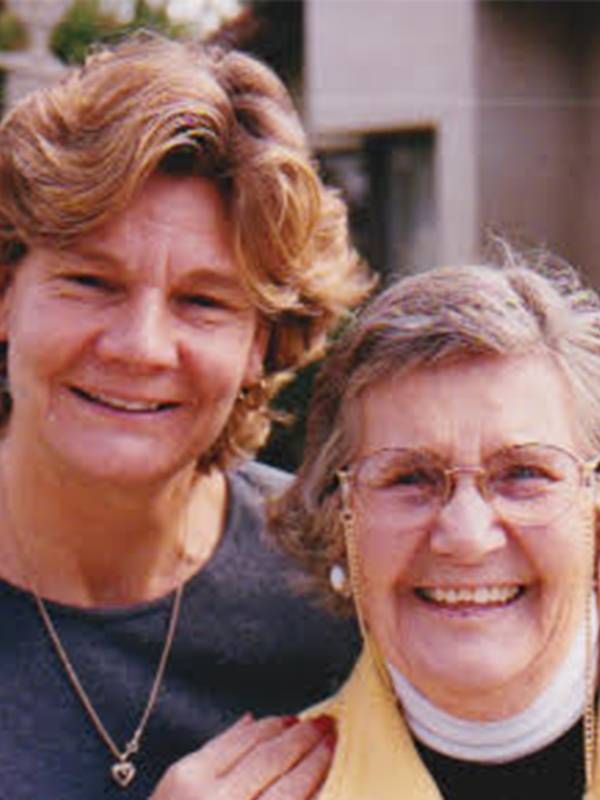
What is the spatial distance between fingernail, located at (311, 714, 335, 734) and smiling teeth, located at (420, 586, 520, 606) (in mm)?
382

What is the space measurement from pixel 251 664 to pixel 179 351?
2.22 feet

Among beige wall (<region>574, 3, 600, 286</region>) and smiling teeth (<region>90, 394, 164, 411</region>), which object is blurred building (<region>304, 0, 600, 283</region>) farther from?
smiling teeth (<region>90, 394, 164, 411</region>)

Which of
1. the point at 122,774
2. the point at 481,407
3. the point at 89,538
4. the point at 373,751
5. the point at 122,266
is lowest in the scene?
the point at 122,774

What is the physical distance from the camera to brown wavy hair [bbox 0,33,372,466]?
9.70 ft

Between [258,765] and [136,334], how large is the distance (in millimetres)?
764

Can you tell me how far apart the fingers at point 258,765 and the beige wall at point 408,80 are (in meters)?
7.20

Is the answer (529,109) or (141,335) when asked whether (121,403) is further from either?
(529,109)

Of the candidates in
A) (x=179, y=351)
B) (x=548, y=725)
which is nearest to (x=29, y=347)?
(x=179, y=351)

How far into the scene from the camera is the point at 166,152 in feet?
9.75

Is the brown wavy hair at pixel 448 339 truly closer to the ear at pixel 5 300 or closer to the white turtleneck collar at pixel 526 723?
the white turtleneck collar at pixel 526 723

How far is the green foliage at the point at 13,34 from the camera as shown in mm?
9711

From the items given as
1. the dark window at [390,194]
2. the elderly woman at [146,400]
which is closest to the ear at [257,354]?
the elderly woman at [146,400]

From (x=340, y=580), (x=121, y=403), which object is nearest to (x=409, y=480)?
(x=340, y=580)

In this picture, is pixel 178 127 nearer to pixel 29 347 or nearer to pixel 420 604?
pixel 29 347
